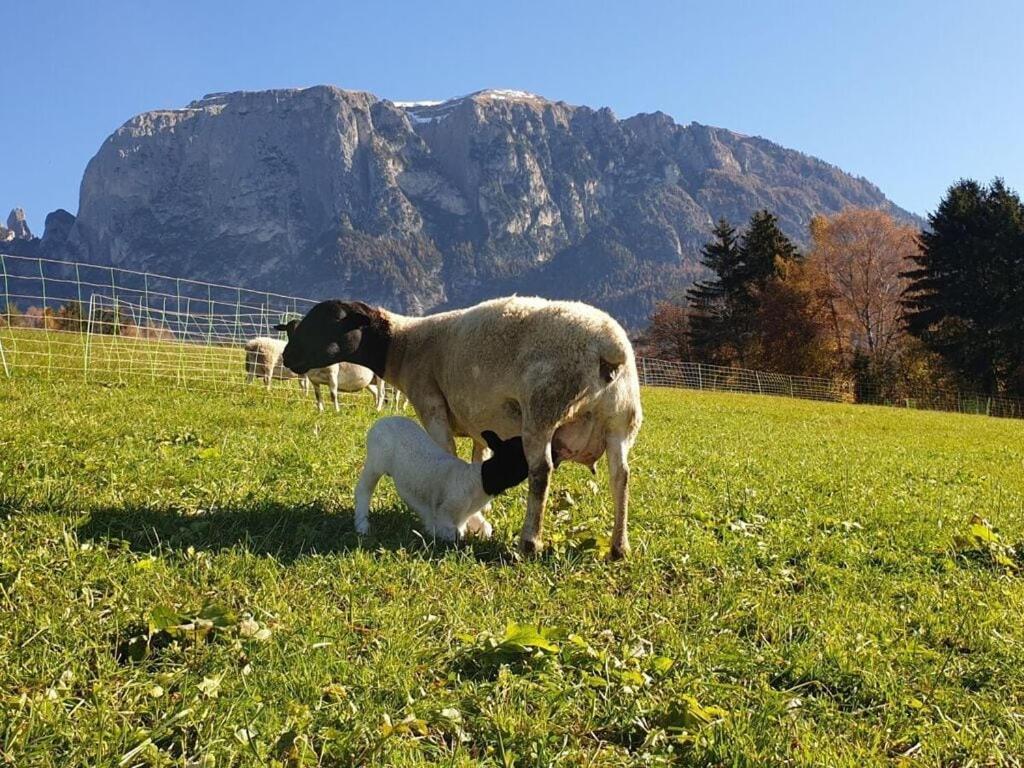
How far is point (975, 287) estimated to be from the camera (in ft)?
162

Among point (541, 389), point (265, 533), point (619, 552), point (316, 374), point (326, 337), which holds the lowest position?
point (619, 552)

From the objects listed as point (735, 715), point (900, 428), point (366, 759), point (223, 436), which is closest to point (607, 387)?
point (735, 715)

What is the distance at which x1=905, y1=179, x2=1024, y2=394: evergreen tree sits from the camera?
48.0 metres

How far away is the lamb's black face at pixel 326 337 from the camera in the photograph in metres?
7.19

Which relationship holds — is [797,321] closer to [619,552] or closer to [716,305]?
[716,305]

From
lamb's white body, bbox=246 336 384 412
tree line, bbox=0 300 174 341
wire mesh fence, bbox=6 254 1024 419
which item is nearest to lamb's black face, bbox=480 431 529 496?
wire mesh fence, bbox=6 254 1024 419

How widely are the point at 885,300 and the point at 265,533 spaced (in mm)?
59580

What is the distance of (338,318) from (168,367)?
38.8 ft

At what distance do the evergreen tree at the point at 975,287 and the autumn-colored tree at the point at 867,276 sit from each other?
1.55 meters

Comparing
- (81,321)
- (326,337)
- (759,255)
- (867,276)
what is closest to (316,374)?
(81,321)

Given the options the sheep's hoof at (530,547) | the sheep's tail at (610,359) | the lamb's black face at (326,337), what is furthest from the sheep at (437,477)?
the lamb's black face at (326,337)

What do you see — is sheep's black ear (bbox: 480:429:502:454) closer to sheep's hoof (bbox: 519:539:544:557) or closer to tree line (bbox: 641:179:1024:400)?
sheep's hoof (bbox: 519:539:544:557)

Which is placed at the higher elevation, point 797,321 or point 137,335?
point 797,321

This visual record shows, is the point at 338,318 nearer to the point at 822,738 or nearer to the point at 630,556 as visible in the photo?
the point at 630,556
